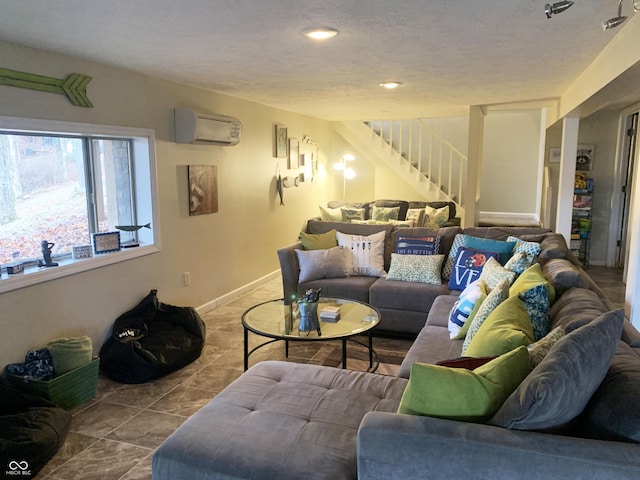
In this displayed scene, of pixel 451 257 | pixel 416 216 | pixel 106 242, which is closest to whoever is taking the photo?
pixel 106 242

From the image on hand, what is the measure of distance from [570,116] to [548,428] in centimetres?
435

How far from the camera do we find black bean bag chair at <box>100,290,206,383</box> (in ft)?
10.1

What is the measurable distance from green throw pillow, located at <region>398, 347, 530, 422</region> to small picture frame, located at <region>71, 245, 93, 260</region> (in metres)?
2.64

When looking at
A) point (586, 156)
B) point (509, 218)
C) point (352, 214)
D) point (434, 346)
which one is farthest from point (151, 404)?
point (509, 218)

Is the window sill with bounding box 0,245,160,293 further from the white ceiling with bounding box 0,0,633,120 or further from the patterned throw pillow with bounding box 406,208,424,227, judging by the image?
the patterned throw pillow with bounding box 406,208,424,227

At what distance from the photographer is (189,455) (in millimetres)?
1585

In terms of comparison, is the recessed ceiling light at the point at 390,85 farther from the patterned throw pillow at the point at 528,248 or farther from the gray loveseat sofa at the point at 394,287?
the patterned throw pillow at the point at 528,248

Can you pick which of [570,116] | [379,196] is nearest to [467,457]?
[570,116]

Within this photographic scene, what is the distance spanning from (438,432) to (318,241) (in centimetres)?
299

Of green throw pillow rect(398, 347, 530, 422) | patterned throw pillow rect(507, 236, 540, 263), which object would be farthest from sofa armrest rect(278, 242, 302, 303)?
green throw pillow rect(398, 347, 530, 422)

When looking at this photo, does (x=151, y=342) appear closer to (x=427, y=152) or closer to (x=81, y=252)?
Result: (x=81, y=252)

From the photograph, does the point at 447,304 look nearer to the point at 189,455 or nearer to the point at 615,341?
the point at 615,341

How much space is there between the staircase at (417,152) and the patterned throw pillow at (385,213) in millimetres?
1157

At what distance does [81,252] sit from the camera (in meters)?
3.23
